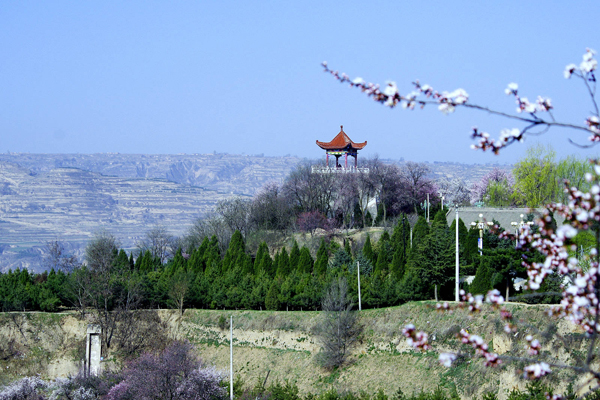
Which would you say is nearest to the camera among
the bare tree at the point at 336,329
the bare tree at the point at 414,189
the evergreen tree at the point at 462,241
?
the bare tree at the point at 336,329

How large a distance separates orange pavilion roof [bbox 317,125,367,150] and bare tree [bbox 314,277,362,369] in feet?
80.5

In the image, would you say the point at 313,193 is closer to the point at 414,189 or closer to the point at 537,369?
the point at 414,189

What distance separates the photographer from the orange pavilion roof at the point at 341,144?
55506mm

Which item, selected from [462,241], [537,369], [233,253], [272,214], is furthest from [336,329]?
[537,369]

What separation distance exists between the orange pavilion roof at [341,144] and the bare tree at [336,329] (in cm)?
2453

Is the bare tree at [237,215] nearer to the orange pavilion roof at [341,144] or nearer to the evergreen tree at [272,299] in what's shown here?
the orange pavilion roof at [341,144]

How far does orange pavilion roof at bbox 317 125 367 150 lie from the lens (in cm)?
5551

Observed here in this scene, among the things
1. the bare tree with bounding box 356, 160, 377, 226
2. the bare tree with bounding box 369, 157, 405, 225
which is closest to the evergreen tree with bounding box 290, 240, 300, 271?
the bare tree with bounding box 356, 160, 377, 226

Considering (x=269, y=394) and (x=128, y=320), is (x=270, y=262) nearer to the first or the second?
(x=128, y=320)

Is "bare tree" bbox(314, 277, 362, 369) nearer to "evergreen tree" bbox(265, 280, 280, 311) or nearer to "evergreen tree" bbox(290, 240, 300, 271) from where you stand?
"evergreen tree" bbox(265, 280, 280, 311)

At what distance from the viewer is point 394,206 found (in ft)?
174

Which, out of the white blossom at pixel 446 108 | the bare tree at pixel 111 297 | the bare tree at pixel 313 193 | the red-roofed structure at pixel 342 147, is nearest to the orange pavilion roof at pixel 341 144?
the red-roofed structure at pixel 342 147

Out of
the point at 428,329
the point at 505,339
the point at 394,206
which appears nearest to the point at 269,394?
the point at 428,329

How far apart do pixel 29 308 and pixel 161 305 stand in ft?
24.5
